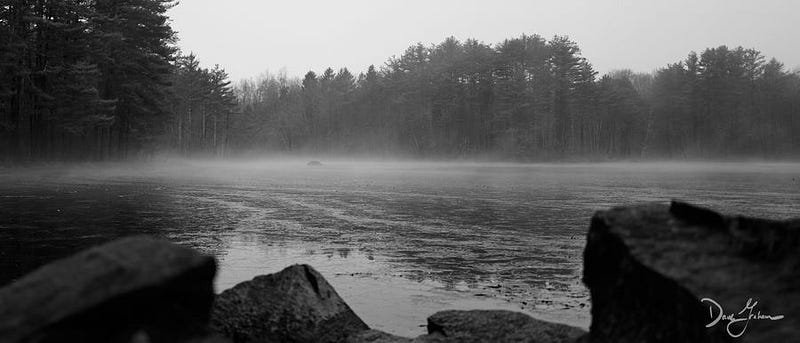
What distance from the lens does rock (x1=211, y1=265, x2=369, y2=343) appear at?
5.76 meters

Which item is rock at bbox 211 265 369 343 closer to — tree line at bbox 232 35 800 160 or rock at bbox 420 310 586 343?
rock at bbox 420 310 586 343

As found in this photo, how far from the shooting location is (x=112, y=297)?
269 centimetres

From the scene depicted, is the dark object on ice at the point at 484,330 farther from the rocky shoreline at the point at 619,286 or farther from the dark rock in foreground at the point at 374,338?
the rocky shoreline at the point at 619,286

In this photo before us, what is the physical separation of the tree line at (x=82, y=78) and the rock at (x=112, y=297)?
138 ft

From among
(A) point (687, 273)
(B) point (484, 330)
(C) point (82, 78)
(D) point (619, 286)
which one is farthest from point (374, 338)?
(C) point (82, 78)

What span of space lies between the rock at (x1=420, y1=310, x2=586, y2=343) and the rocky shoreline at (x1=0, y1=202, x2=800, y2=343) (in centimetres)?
111

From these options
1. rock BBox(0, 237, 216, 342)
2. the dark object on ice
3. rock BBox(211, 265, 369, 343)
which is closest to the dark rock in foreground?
the dark object on ice

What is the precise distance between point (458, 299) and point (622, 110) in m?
96.3

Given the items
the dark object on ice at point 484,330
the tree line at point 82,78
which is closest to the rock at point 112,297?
the dark object on ice at point 484,330

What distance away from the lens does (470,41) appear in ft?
331

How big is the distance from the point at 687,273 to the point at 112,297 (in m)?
3.01

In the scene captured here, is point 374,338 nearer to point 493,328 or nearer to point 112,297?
point 493,328

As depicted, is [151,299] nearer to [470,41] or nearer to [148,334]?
[148,334]

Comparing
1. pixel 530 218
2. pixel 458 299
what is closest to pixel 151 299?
pixel 458 299
